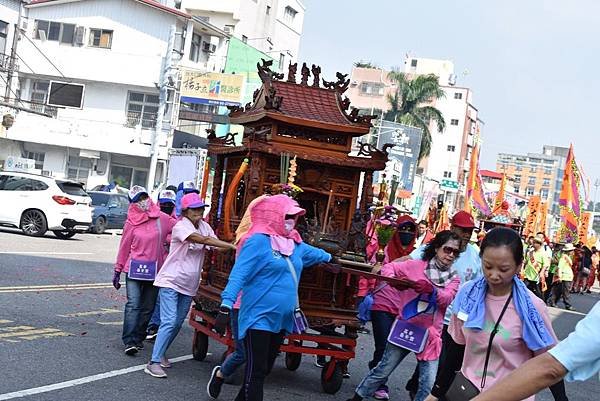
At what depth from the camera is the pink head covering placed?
23.0ft

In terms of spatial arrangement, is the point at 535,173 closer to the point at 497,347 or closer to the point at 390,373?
the point at 390,373

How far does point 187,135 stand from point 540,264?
25359 mm

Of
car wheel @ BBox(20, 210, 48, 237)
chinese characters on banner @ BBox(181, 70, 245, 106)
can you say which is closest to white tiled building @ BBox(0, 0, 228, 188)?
chinese characters on banner @ BBox(181, 70, 245, 106)

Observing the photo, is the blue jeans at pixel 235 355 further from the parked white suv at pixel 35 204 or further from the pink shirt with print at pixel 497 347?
the parked white suv at pixel 35 204

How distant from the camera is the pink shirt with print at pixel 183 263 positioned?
8805 mm

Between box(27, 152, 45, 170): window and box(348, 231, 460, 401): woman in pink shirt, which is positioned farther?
box(27, 152, 45, 170): window

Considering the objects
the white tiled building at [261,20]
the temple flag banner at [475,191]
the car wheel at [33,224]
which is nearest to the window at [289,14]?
the white tiled building at [261,20]

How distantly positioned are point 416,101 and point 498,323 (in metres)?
59.4

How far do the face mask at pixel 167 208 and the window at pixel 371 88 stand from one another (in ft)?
236

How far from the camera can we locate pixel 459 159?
89.2m

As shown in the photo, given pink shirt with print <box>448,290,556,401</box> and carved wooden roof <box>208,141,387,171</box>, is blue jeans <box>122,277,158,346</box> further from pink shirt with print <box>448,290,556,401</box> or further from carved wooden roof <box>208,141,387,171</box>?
pink shirt with print <box>448,290,556,401</box>

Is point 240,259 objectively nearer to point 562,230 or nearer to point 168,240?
point 168,240

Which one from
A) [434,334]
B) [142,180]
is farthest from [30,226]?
[142,180]

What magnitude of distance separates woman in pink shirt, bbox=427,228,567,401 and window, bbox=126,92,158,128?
136 feet
